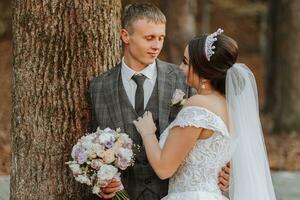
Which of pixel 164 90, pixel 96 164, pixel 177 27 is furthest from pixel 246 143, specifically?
pixel 177 27

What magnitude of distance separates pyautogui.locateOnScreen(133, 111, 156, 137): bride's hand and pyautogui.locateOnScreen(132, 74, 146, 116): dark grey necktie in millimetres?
113

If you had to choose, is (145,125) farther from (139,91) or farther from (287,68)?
(287,68)

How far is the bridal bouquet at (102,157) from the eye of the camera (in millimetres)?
4227

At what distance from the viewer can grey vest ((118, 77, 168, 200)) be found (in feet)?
15.0

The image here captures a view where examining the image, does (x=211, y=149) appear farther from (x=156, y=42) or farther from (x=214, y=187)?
(x=156, y=42)

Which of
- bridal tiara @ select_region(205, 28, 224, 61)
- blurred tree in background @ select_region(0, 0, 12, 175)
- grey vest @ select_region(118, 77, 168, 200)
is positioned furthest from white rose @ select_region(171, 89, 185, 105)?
blurred tree in background @ select_region(0, 0, 12, 175)

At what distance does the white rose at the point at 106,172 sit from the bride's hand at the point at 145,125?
309 millimetres

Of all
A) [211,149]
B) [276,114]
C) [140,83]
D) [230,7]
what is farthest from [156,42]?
[230,7]

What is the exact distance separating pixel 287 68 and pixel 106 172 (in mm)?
10554

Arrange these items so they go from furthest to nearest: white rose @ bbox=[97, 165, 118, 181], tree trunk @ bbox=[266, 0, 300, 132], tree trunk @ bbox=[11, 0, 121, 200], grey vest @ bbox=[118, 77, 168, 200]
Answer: tree trunk @ bbox=[266, 0, 300, 132] → tree trunk @ bbox=[11, 0, 121, 200] → grey vest @ bbox=[118, 77, 168, 200] → white rose @ bbox=[97, 165, 118, 181]

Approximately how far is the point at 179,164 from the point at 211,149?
0.22m

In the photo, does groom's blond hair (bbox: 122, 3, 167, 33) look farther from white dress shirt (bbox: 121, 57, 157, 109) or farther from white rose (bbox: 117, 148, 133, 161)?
white rose (bbox: 117, 148, 133, 161)

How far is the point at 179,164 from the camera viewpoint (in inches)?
169

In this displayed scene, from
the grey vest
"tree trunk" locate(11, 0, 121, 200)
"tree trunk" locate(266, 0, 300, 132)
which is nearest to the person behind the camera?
the grey vest
